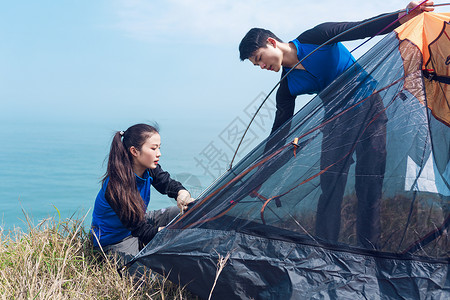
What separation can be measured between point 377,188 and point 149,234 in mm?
1217

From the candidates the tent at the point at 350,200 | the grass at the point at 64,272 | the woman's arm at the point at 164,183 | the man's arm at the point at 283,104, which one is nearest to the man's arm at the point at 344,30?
the tent at the point at 350,200

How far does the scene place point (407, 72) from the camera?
213 cm

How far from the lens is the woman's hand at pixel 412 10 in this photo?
85.8 inches

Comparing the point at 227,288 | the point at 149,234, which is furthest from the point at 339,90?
the point at 149,234

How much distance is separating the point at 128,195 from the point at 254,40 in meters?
1.08

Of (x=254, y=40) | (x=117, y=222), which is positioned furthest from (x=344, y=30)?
(x=117, y=222)

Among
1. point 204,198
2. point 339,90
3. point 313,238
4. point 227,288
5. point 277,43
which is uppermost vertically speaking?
point 277,43

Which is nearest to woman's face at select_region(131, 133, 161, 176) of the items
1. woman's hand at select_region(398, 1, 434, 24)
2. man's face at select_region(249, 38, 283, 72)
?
man's face at select_region(249, 38, 283, 72)

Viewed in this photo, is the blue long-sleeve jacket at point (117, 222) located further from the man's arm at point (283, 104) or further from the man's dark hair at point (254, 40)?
the man's dark hair at point (254, 40)

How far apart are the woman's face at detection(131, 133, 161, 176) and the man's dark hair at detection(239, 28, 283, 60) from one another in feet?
2.37

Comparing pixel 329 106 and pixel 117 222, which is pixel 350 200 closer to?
pixel 329 106

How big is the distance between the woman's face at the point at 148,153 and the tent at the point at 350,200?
63 centimetres

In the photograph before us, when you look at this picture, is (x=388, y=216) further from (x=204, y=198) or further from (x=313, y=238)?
(x=204, y=198)

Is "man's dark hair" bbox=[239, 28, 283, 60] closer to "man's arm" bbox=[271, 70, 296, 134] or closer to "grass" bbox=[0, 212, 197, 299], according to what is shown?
"man's arm" bbox=[271, 70, 296, 134]
